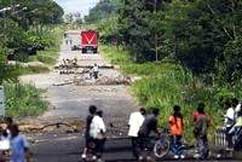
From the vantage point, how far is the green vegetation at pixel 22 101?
42.4m

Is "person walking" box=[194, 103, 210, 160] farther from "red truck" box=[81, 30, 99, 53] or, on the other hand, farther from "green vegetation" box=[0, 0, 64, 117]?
"red truck" box=[81, 30, 99, 53]

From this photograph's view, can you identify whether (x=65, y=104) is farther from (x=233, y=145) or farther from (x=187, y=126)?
(x=233, y=145)

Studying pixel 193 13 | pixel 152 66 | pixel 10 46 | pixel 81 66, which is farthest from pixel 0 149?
pixel 10 46

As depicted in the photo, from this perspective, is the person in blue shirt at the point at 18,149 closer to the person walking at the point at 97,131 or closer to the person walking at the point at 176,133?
the person walking at the point at 97,131

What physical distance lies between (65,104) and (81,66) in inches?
1234

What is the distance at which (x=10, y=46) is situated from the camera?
275 ft

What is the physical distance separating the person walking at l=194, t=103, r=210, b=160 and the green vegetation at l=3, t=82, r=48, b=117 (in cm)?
1895

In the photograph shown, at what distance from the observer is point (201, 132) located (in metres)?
23.5

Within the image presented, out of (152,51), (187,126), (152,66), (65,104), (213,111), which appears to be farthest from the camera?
(152,51)

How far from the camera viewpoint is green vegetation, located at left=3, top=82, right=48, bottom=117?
139 feet

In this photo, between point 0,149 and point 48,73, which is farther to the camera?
point 48,73

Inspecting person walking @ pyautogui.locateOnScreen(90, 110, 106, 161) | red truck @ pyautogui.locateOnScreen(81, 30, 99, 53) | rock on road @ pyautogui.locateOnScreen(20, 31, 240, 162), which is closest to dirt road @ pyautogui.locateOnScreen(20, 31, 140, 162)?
rock on road @ pyautogui.locateOnScreen(20, 31, 240, 162)

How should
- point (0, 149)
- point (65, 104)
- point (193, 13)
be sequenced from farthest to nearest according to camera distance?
1. point (65, 104)
2. point (193, 13)
3. point (0, 149)

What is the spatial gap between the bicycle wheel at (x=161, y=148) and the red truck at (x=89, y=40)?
8375 centimetres
